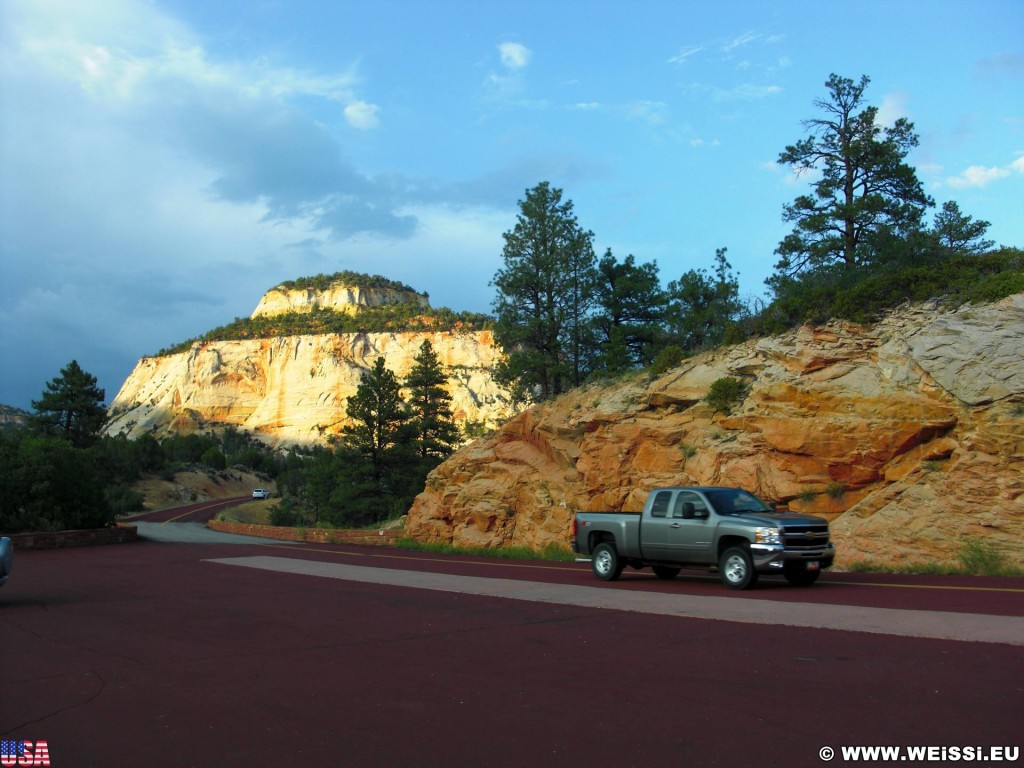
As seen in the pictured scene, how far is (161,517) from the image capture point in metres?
67.1

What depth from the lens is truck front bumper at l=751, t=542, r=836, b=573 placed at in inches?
545

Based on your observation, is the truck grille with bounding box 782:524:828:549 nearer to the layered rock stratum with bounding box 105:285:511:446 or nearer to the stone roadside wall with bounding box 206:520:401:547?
the stone roadside wall with bounding box 206:520:401:547

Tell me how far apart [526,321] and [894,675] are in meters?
30.1

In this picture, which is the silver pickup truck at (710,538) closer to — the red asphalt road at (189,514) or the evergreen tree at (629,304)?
the evergreen tree at (629,304)

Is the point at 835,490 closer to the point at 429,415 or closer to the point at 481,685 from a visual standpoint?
the point at 481,685

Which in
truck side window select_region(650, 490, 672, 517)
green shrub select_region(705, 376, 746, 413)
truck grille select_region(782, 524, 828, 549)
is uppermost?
green shrub select_region(705, 376, 746, 413)

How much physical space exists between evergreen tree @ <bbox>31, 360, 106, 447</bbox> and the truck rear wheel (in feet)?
227

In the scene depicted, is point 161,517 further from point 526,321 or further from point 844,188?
point 844,188

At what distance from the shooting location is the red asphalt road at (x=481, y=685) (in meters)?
5.54

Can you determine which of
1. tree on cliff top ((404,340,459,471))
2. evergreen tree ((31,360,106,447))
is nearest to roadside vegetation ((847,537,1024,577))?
tree on cliff top ((404,340,459,471))

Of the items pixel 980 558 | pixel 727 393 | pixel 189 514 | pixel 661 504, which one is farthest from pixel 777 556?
pixel 189 514

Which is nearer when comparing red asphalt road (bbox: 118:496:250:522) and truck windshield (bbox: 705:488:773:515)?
truck windshield (bbox: 705:488:773:515)

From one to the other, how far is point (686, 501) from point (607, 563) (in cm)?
230

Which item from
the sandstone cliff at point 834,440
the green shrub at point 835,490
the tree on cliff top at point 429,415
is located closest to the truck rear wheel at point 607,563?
the sandstone cliff at point 834,440
